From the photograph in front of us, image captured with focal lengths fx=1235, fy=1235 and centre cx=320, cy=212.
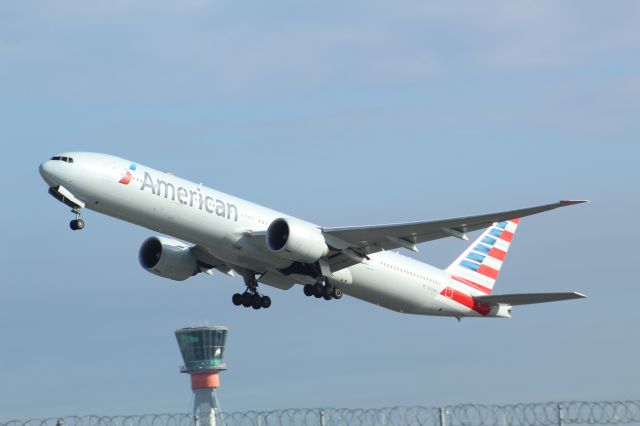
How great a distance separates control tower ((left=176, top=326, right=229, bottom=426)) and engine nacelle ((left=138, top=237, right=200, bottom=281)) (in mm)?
66374

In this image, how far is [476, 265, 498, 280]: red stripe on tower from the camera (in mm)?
61531

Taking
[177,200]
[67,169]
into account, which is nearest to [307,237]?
[177,200]

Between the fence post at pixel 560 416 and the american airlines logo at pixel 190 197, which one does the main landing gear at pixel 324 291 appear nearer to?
the american airlines logo at pixel 190 197

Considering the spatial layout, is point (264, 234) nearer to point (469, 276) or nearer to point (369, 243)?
point (369, 243)

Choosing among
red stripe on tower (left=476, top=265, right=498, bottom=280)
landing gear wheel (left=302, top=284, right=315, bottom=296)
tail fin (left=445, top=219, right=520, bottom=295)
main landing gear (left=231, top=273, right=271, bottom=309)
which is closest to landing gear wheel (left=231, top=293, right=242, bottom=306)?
main landing gear (left=231, top=273, right=271, bottom=309)

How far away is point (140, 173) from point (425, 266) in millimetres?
15651

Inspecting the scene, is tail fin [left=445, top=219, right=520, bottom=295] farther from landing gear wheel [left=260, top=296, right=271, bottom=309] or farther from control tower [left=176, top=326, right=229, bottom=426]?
control tower [left=176, top=326, right=229, bottom=426]

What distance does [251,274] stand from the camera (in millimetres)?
55406

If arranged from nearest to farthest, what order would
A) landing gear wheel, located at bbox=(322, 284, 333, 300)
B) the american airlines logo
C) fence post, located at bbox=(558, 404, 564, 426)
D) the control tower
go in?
1. fence post, located at bbox=(558, 404, 564, 426)
2. the american airlines logo
3. landing gear wheel, located at bbox=(322, 284, 333, 300)
4. the control tower

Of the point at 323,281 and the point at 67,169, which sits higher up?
the point at 67,169

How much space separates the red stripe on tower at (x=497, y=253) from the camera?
63.2 m

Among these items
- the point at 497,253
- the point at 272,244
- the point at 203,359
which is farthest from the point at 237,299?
the point at 203,359

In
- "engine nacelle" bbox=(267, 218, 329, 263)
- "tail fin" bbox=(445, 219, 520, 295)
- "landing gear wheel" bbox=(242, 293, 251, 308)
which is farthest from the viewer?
"tail fin" bbox=(445, 219, 520, 295)

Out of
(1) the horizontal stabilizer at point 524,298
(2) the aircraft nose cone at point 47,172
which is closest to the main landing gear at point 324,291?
(1) the horizontal stabilizer at point 524,298
